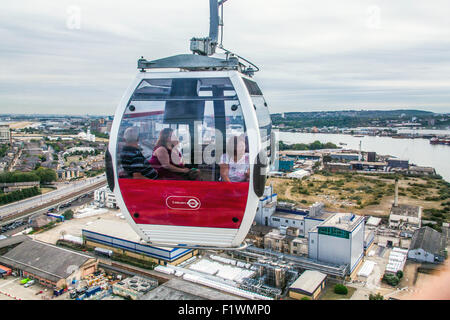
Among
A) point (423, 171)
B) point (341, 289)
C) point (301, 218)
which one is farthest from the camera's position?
point (423, 171)

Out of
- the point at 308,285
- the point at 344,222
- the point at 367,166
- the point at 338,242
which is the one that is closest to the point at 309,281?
the point at 308,285

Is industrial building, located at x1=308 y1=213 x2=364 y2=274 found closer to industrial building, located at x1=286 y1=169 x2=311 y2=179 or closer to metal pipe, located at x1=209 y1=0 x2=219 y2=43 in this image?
metal pipe, located at x1=209 y1=0 x2=219 y2=43

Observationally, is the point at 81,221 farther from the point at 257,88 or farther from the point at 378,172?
the point at 378,172

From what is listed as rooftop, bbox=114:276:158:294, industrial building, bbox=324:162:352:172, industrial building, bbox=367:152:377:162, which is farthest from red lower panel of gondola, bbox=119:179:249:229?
industrial building, bbox=367:152:377:162

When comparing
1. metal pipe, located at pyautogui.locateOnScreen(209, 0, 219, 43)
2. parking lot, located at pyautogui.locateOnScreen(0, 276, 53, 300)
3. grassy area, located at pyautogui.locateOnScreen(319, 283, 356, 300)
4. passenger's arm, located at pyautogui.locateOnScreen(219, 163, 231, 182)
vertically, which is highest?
metal pipe, located at pyautogui.locateOnScreen(209, 0, 219, 43)

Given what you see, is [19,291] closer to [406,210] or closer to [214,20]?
[214,20]

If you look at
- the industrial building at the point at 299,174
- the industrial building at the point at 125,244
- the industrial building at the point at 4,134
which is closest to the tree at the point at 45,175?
the industrial building at the point at 125,244
